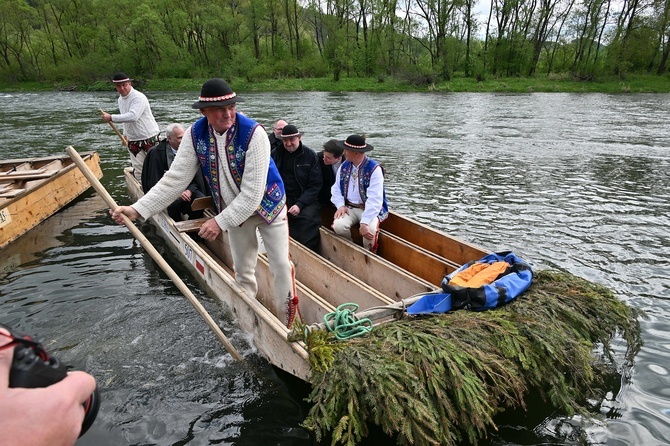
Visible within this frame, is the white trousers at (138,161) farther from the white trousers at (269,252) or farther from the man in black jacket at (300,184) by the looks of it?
the white trousers at (269,252)

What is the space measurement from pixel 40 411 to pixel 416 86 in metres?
36.7

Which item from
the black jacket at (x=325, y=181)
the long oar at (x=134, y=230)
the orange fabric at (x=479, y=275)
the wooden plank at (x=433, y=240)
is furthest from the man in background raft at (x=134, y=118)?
the orange fabric at (x=479, y=275)

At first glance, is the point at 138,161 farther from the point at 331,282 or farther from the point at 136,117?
the point at 331,282

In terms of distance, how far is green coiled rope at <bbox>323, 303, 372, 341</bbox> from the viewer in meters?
3.26

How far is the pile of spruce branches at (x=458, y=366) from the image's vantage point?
109 inches

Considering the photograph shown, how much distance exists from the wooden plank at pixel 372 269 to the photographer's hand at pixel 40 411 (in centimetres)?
320

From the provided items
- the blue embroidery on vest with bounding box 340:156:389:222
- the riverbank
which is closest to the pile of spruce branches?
the blue embroidery on vest with bounding box 340:156:389:222

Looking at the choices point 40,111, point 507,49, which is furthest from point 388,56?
point 40,111

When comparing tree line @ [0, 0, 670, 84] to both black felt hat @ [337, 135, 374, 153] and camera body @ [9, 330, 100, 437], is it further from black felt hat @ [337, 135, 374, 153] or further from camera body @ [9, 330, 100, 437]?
camera body @ [9, 330, 100, 437]

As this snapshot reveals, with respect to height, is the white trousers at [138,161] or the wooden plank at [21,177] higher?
the white trousers at [138,161]

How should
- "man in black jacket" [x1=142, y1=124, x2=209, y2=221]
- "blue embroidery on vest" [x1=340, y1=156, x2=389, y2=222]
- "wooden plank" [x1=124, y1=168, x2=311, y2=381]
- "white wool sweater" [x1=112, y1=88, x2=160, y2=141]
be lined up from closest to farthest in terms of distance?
"wooden plank" [x1=124, y1=168, x2=311, y2=381]
"blue embroidery on vest" [x1=340, y1=156, x2=389, y2=222]
"man in black jacket" [x1=142, y1=124, x2=209, y2=221]
"white wool sweater" [x1=112, y1=88, x2=160, y2=141]

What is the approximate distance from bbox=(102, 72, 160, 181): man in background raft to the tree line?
101 ft

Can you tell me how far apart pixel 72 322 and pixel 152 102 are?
25336mm

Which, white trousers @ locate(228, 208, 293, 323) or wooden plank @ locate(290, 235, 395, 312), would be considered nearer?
white trousers @ locate(228, 208, 293, 323)
